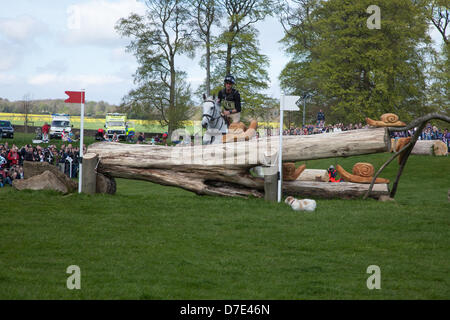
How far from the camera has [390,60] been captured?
1563 inches

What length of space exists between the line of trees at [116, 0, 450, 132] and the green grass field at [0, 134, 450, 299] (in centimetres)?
2824

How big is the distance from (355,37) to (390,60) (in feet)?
11.6

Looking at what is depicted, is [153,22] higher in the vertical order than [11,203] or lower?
higher

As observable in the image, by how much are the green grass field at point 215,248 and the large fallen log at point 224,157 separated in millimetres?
641

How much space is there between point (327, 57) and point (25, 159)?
2802cm

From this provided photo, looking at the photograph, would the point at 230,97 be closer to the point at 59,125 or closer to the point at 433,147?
the point at 433,147

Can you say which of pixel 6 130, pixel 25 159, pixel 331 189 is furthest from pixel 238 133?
pixel 6 130

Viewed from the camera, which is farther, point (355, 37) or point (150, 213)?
point (355, 37)

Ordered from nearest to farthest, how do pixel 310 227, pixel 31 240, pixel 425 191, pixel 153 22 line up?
pixel 31 240 < pixel 310 227 < pixel 425 191 < pixel 153 22

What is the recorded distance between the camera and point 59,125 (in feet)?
146

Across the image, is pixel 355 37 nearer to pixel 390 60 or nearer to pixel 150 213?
pixel 390 60

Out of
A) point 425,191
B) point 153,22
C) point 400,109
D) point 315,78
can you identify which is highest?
point 153,22
